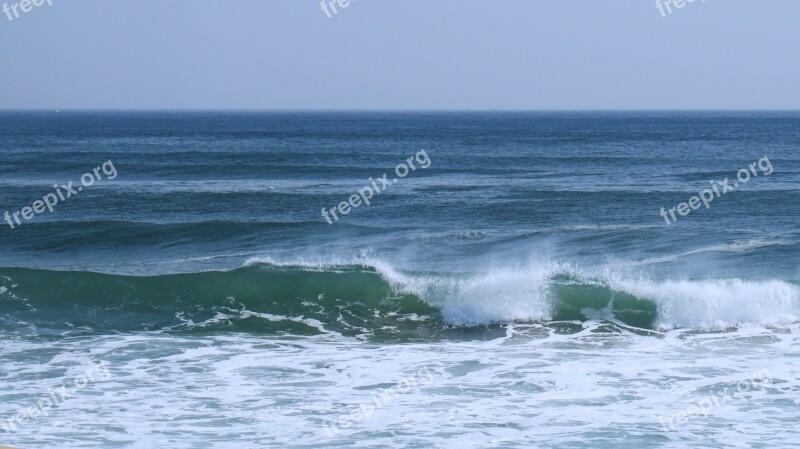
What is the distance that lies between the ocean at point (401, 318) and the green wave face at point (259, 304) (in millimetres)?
63

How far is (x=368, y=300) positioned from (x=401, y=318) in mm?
1284

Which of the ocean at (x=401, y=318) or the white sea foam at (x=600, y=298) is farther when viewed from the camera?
the white sea foam at (x=600, y=298)

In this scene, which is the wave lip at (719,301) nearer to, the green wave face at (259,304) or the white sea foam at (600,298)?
the white sea foam at (600,298)

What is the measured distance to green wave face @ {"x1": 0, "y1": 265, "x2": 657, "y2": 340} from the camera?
1612 centimetres

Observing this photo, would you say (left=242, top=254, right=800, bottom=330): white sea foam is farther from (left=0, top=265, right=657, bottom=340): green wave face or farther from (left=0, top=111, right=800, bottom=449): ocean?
(left=0, top=265, right=657, bottom=340): green wave face

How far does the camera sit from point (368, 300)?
1800cm

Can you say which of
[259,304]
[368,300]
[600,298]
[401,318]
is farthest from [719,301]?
[259,304]

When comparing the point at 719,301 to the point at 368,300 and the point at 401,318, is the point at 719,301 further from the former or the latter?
the point at 368,300

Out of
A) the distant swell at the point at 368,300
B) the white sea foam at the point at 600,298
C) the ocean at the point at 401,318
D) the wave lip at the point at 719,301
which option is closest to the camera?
the ocean at the point at 401,318

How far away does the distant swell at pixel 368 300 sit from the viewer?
1609 cm

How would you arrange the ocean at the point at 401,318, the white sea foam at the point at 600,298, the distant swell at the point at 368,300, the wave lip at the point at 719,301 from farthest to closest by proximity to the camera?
the distant swell at the point at 368,300 < the white sea foam at the point at 600,298 < the wave lip at the point at 719,301 < the ocean at the point at 401,318

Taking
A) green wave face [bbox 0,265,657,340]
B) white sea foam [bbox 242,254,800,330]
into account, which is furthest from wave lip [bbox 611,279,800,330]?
green wave face [bbox 0,265,657,340]

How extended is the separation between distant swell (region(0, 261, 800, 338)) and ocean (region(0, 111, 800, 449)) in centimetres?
6

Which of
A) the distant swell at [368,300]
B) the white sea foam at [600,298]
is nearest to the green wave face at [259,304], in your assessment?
the distant swell at [368,300]
